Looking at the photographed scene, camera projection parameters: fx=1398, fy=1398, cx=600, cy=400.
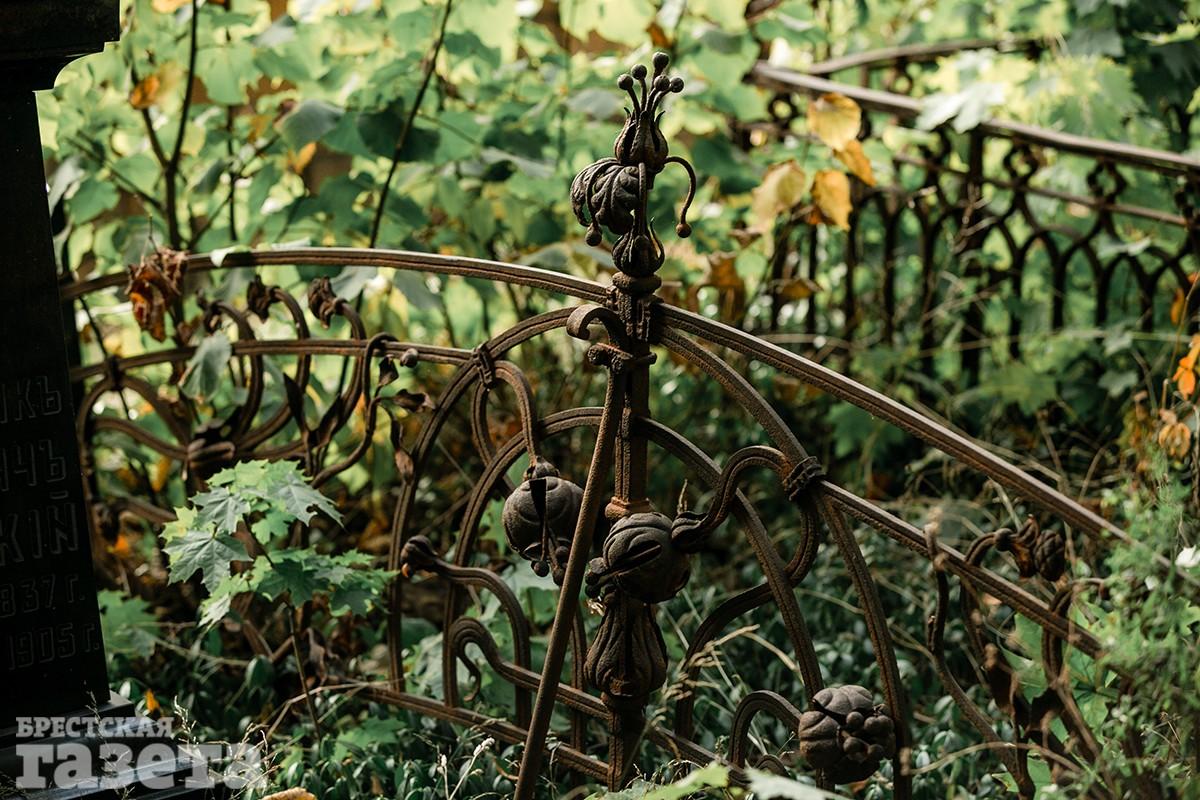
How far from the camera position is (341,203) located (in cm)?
378

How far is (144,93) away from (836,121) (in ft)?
6.05

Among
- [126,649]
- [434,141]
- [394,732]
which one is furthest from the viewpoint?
[434,141]

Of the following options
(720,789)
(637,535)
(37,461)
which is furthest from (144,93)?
(720,789)

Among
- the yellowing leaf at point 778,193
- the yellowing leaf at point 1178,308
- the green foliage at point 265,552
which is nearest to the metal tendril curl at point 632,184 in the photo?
the green foliage at point 265,552

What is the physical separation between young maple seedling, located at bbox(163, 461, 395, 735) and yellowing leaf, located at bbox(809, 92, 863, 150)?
5.77 ft

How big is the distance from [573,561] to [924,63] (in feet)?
12.7

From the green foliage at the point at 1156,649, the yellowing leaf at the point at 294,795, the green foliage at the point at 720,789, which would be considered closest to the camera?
the green foliage at the point at 720,789

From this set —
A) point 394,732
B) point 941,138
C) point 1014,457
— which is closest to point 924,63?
point 941,138

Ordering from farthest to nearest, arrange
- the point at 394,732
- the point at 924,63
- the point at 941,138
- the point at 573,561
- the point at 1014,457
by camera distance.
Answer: the point at 924,63 → the point at 941,138 → the point at 1014,457 → the point at 394,732 → the point at 573,561

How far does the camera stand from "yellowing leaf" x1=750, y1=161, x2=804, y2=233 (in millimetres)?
3832

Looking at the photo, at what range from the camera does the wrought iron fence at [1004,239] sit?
13.7 feet

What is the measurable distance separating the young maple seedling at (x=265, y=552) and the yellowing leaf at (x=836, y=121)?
5.77ft

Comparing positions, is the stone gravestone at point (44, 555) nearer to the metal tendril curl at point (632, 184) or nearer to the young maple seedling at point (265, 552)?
the young maple seedling at point (265, 552)

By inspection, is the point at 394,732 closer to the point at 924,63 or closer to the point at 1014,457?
the point at 1014,457
